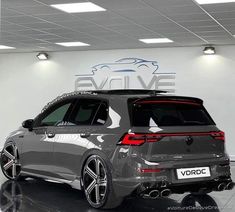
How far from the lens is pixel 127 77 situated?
13.2 m

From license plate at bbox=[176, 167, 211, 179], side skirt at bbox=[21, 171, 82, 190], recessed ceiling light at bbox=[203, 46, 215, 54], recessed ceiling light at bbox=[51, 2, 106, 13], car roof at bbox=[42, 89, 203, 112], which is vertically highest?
recessed ceiling light at bbox=[51, 2, 106, 13]

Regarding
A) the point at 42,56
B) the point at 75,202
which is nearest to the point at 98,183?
the point at 75,202

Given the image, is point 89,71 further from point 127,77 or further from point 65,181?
point 65,181

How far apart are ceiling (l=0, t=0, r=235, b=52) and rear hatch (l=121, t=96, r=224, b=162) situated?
7.42 ft

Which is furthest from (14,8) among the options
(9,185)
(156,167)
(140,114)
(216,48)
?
(216,48)

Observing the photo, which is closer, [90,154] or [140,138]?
[140,138]

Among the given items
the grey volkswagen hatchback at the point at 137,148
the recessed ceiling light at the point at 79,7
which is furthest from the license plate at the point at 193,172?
the recessed ceiling light at the point at 79,7

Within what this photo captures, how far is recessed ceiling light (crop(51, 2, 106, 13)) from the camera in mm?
7742

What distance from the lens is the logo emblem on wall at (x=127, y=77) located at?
42.3 ft

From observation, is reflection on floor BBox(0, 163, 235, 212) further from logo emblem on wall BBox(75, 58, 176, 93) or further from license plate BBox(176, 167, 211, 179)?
logo emblem on wall BBox(75, 58, 176, 93)

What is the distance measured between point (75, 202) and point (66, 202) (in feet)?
0.36

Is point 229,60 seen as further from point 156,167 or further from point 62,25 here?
point 156,167

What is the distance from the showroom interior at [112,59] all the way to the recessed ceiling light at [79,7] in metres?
0.02

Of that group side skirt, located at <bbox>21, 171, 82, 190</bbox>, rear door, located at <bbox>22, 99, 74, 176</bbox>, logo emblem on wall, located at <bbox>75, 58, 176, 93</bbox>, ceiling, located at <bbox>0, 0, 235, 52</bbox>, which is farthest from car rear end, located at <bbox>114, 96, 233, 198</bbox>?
logo emblem on wall, located at <bbox>75, 58, 176, 93</bbox>
